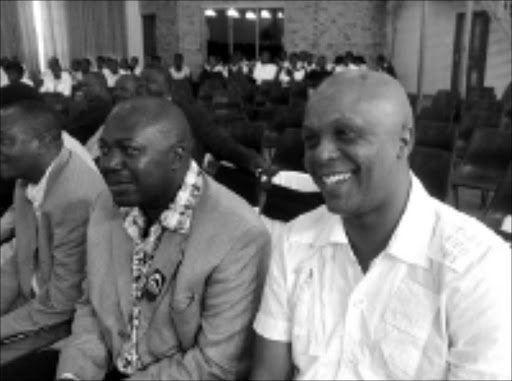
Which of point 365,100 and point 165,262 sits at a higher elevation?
point 365,100

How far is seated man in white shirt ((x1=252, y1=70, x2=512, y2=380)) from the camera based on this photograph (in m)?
1.04

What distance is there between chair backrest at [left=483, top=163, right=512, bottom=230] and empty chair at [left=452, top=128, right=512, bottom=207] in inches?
44.7

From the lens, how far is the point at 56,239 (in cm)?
189

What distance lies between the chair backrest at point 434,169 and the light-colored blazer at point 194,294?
5.69 feet

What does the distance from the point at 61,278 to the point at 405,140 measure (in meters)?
1.29

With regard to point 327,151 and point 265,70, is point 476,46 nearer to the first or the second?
point 265,70

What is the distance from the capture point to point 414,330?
1105mm

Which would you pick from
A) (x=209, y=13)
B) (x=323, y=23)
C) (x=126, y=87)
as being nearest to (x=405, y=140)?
(x=126, y=87)

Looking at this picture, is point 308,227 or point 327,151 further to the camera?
point 308,227

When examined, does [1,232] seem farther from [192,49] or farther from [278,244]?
[192,49]

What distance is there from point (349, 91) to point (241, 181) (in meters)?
1.68

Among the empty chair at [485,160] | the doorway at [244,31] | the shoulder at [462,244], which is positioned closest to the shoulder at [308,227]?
the shoulder at [462,244]

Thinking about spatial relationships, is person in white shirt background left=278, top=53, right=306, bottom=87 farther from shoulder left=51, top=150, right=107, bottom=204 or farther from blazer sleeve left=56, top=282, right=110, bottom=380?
blazer sleeve left=56, top=282, right=110, bottom=380

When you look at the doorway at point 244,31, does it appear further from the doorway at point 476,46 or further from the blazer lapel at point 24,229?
the blazer lapel at point 24,229
